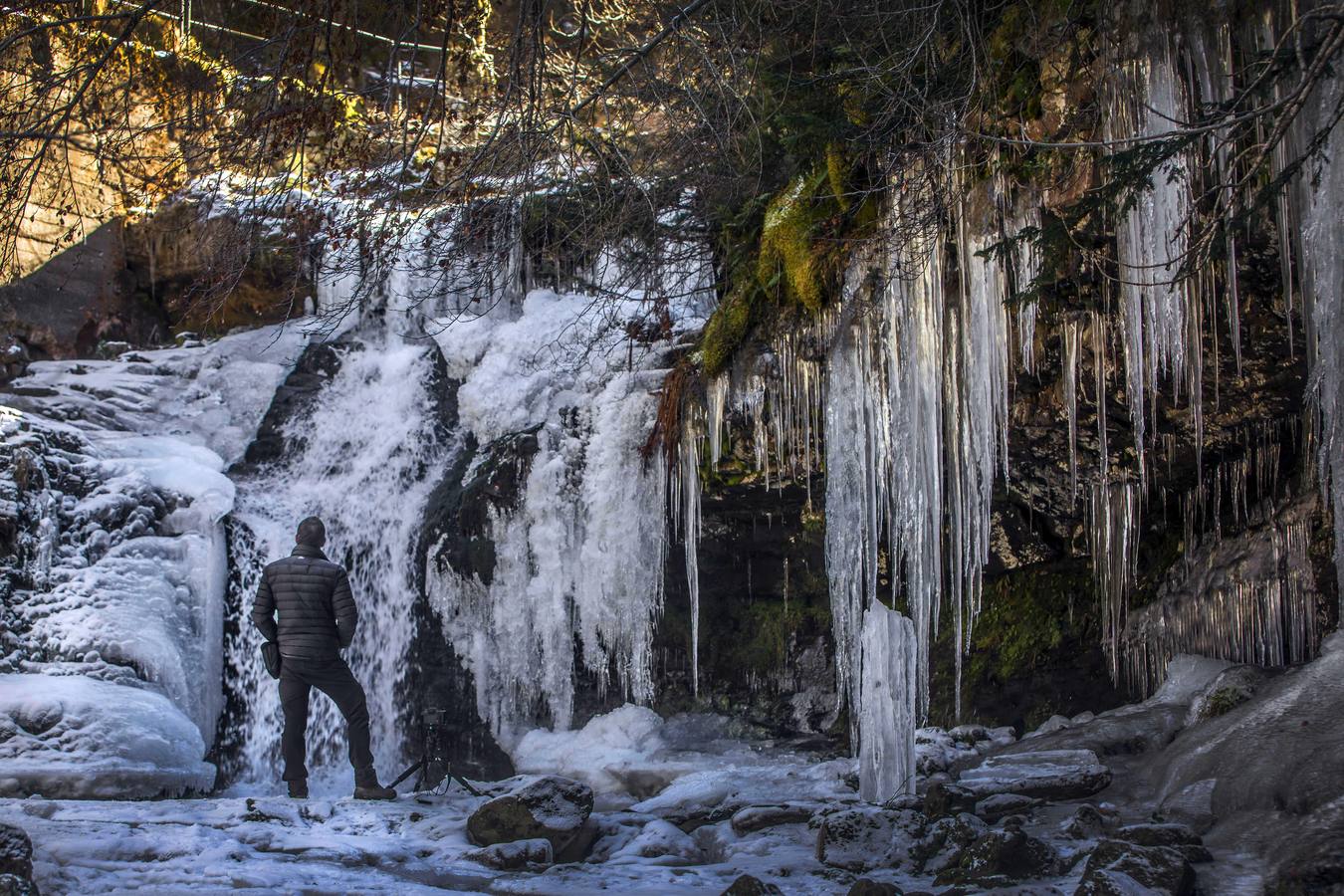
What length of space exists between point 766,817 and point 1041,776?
1720 mm

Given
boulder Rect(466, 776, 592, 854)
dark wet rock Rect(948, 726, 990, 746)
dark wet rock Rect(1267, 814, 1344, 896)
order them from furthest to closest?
dark wet rock Rect(948, 726, 990, 746) < boulder Rect(466, 776, 592, 854) < dark wet rock Rect(1267, 814, 1344, 896)

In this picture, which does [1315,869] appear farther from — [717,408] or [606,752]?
[606,752]

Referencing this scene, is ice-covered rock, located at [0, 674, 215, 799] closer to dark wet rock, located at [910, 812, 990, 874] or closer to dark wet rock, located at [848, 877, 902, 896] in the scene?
dark wet rock, located at [910, 812, 990, 874]

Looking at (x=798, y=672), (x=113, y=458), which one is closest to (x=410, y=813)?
(x=798, y=672)

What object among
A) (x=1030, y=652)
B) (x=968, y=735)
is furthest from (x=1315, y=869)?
(x=1030, y=652)

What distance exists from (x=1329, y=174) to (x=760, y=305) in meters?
4.65

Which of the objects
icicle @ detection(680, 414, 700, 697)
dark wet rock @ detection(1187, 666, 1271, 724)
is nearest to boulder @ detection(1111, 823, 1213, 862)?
dark wet rock @ detection(1187, 666, 1271, 724)

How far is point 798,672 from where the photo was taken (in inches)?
423

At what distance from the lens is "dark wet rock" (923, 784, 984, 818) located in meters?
5.71

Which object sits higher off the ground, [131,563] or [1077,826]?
[131,563]

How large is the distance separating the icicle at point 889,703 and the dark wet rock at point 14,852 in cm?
412

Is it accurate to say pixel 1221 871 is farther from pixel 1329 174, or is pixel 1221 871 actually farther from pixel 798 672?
pixel 798 672

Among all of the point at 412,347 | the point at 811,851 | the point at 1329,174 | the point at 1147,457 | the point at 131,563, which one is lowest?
the point at 811,851

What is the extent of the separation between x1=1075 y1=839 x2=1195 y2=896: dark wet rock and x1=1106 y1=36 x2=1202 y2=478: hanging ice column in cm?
225
